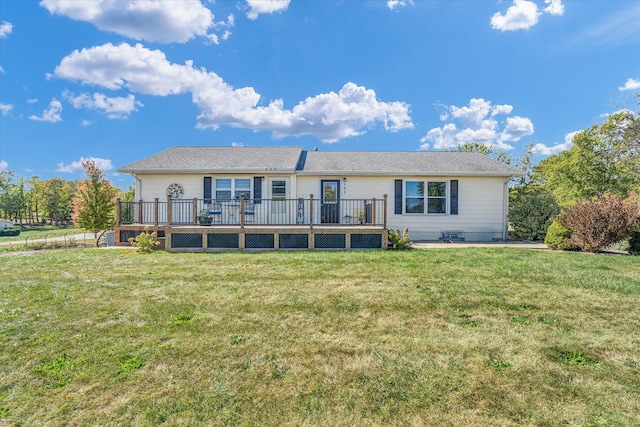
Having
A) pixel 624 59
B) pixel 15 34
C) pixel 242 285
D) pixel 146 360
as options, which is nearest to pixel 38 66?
pixel 15 34

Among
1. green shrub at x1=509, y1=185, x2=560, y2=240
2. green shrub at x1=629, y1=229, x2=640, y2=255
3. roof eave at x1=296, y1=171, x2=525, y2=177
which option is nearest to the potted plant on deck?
roof eave at x1=296, y1=171, x2=525, y2=177

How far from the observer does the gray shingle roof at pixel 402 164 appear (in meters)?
11.6

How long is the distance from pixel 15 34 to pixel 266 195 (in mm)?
11218

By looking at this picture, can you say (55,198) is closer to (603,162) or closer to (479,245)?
(479,245)

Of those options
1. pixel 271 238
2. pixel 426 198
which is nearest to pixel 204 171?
pixel 271 238

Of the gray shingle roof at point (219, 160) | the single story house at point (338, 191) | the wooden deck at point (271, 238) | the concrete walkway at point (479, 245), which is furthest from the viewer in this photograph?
the single story house at point (338, 191)

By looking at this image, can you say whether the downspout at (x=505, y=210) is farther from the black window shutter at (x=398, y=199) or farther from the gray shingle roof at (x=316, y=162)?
the black window shutter at (x=398, y=199)

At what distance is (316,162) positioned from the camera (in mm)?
12773

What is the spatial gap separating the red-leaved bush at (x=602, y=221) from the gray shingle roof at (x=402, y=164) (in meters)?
3.12

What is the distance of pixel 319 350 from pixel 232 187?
9.84 m

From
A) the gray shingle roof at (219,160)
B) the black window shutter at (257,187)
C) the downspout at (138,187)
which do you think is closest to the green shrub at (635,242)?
the gray shingle roof at (219,160)

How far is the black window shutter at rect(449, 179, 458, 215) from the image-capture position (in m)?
11.9

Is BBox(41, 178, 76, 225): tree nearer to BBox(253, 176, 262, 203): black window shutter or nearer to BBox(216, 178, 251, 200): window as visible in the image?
BBox(216, 178, 251, 200): window

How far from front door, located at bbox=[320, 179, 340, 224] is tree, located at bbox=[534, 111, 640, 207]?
13585 millimetres
